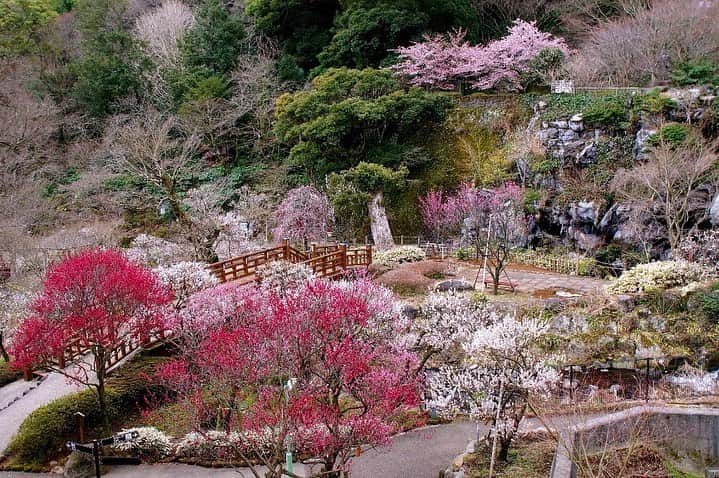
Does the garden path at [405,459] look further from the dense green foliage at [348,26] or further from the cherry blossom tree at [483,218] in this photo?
the dense green foliage at [348,26]

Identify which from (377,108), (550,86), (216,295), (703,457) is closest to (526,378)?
(703,457)

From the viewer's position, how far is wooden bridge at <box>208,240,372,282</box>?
1828 centimetres

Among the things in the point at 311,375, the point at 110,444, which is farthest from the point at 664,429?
the point at 110,444

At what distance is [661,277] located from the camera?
16.4 m

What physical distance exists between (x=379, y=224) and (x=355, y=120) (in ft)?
14.5

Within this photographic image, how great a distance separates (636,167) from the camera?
20484 millimetres

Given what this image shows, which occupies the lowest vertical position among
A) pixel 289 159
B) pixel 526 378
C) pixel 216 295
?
pixel 526 378

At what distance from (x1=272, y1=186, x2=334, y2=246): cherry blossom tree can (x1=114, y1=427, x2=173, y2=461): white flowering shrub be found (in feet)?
39.8

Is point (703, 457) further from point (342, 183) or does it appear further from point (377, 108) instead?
point (377, 108)

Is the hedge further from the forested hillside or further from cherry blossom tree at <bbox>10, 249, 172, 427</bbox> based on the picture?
the forested hillside

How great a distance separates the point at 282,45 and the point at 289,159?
27.6 ft

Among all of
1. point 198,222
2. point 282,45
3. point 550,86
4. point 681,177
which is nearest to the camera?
point 681,177

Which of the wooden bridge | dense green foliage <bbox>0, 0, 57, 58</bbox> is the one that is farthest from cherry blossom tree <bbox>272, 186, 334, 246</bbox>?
dense green foliage <bbox>0, 0, 57, 58</bbox>

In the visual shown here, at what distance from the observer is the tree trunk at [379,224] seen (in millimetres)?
24375
